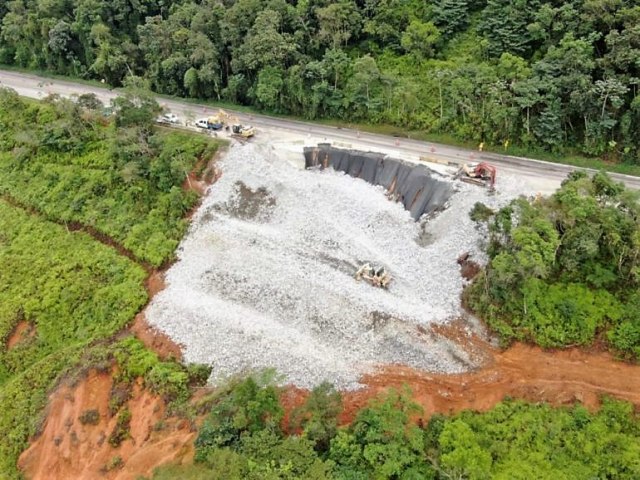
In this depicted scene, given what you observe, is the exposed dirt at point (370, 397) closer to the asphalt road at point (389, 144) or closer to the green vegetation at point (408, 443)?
the green vegetation at point (408, 443)

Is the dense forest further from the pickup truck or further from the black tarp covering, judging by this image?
the black tarp covering

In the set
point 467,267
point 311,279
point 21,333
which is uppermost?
point 467,267

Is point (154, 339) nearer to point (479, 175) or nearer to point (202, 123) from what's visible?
point (202, 123)

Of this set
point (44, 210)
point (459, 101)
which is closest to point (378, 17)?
point (459, 101)

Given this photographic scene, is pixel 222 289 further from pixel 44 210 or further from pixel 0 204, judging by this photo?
pixel 0 204

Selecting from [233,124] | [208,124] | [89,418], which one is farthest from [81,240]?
[89,418]
